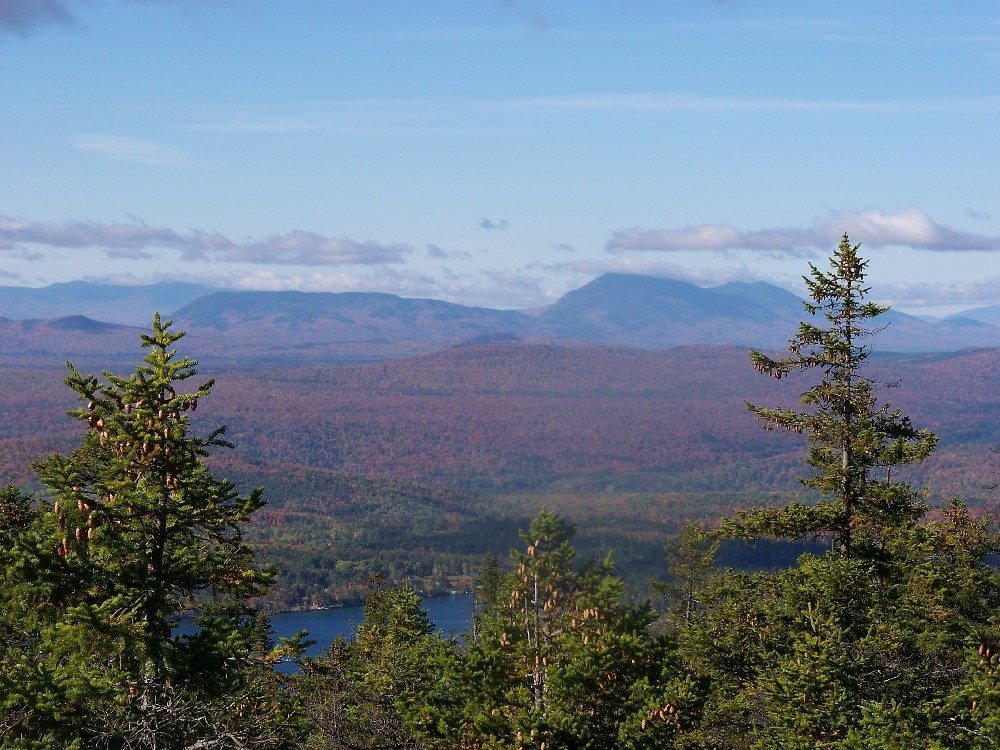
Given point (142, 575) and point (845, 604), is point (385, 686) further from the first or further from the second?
point (142, 575)

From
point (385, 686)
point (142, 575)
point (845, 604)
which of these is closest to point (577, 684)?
point (845, 604)

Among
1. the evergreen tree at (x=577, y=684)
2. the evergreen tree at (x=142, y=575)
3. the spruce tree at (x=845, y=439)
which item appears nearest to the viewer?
the evergreen tree at (x=142, y=575)

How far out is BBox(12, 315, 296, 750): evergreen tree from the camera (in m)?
17.3

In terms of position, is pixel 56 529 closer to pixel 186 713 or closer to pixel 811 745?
pixel 186 713

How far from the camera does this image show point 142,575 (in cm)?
1847

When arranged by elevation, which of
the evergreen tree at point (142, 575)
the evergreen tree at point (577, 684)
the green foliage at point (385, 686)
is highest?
the evergreen tree at point (142, 575)

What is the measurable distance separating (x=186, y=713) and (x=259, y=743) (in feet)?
4.40

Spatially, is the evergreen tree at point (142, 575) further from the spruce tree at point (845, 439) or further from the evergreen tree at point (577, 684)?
the spruce tree at point (845, 439)

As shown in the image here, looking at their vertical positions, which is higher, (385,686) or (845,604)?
(845,604)

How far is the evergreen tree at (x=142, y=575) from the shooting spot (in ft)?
56.9

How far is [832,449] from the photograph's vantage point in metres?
26.1

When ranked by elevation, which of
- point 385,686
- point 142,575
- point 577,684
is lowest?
point 385,686

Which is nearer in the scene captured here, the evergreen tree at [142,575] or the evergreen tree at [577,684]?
the evergreen tree at [142,575]

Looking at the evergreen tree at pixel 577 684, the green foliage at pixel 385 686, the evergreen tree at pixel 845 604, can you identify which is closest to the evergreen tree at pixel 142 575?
the green foliage at pixel 385 686
